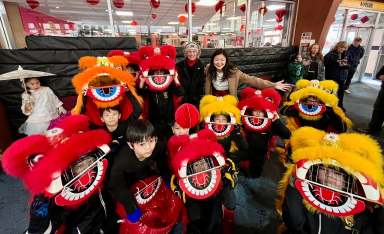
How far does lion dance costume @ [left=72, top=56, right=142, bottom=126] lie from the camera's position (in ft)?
5.11

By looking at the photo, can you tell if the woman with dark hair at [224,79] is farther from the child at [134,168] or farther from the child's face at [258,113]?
the child at [134,168]

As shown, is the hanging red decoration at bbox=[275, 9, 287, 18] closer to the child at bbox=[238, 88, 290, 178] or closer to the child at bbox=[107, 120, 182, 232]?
the child at bbox=[238, 88, 290, 178]

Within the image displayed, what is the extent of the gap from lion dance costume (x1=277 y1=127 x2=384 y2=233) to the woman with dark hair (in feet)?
4.28

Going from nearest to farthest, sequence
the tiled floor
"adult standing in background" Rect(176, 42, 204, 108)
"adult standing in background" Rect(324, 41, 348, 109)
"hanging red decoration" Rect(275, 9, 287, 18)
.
Result: the tiled floor → "adult standing in background" Rect(176, 42, 204, 108) → "adult standing in background" Rect(324, 41, 348, 109) → "hanging red decoration" Rect(275, 9, 287, 18)

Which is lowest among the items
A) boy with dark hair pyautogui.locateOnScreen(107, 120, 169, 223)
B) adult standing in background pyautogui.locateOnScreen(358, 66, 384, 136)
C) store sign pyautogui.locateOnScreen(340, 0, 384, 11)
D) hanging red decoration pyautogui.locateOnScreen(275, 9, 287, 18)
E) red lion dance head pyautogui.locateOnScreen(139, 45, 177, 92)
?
adult standing in background pyautogui.locateOnScreen(358, 66, 384, 136)

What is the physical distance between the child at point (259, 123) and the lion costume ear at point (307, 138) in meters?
0.76

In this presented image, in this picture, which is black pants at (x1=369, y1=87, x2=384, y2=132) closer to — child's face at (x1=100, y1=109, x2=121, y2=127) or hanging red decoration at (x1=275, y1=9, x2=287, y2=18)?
hanging red decoration at (x1=275, y1=9, x2=287, y2=18)

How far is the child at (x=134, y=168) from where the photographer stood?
46.7 inches

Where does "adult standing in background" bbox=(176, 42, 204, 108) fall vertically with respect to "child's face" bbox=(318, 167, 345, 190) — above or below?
above

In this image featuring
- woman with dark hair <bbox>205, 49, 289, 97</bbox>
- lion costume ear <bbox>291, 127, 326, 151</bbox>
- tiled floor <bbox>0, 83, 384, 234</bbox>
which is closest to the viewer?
lion costume ear <bbox>291, 127, 326, 151</bbox>

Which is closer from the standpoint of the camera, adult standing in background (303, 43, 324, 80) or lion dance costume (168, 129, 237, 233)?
lion dance costume (168, 129, 237, 233)

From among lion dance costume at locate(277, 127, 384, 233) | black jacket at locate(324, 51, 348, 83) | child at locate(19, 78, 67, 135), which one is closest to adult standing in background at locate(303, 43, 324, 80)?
black jacket at locate(324, 51, 348, 83)

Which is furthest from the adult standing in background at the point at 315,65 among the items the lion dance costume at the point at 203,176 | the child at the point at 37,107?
the child at the point at 37,107

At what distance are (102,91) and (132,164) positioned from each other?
2.11 ft
